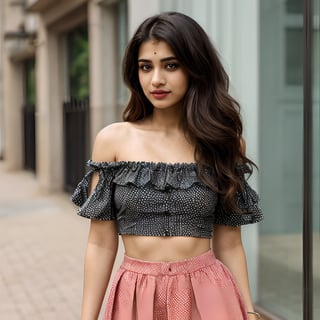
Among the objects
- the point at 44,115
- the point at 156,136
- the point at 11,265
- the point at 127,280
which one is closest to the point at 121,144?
the point at 156,136

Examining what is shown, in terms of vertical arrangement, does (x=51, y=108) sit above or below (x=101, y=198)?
above

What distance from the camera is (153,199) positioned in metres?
2.26

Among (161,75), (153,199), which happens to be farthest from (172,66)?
(153,199)

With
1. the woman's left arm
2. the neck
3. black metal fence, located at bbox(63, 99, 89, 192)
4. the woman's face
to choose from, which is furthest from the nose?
black metal fence, located at bbox(63, 99, 89, 192)

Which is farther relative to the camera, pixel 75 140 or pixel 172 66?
pixel 75 140

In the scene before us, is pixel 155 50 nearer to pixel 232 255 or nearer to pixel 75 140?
pixel 232 255

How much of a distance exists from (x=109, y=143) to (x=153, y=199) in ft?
0.95

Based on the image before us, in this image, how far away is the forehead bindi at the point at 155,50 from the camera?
2.29m

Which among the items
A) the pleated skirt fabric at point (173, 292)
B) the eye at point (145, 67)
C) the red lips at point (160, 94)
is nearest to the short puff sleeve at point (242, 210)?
the pleated skirt fabric at point (173, 292)

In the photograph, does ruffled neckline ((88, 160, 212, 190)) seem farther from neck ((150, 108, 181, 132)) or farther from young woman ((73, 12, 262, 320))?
neck ((150, 108, 181, 132))

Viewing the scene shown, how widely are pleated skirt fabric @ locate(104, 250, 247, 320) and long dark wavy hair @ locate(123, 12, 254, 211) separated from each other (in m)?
0.28

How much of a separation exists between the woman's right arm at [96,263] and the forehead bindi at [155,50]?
618mm

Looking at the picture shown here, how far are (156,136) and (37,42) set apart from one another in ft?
46.1

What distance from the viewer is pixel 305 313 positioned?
5.05 metres
